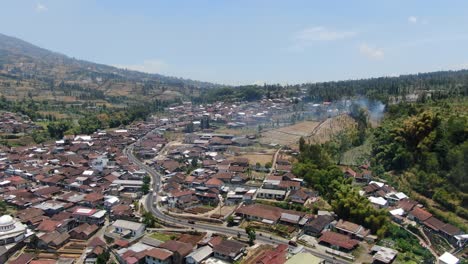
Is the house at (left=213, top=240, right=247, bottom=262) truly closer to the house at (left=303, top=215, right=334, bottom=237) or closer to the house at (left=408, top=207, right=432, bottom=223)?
the house at (left=303, top=215, right=334, bottom=237)

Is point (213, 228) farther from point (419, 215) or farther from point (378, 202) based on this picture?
point (419, 215)

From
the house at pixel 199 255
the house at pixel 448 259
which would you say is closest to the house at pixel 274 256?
the house at pixel 199 255

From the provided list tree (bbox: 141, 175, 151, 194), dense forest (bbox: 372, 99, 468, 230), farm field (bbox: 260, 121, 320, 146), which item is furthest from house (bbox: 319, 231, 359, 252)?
farm field (bbox: 260, 121, 320, 146)

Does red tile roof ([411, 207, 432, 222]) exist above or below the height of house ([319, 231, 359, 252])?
above

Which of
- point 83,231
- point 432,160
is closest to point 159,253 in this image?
point 83,231

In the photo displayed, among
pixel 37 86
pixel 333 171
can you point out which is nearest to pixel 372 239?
pixel 333 171

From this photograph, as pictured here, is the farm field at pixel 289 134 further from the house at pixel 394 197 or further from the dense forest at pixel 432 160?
the house at pixel 394 197
